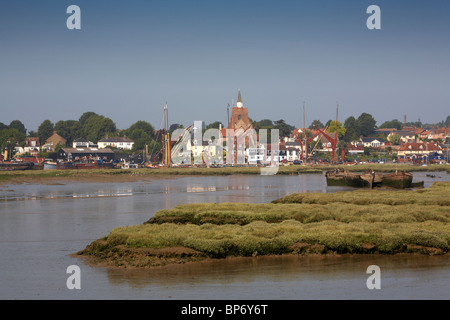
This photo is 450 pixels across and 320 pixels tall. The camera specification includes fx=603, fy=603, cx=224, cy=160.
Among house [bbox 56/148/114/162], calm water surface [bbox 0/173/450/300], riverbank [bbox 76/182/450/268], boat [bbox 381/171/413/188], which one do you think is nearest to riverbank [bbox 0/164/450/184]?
boat [bbox 381/171/413/188]

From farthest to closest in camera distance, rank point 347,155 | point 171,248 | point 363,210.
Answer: point 347,155, point 363,210, point 171,248

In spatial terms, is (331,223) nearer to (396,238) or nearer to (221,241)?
(396,238)

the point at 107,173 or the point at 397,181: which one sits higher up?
the point at 397,181

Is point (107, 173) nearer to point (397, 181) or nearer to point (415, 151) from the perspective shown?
point (397, 181)

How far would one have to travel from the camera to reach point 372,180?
70.4 meters

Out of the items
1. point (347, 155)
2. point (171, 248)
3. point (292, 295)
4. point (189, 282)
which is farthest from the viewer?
point (347, 155)

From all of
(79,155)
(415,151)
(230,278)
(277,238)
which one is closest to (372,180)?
(277,238)

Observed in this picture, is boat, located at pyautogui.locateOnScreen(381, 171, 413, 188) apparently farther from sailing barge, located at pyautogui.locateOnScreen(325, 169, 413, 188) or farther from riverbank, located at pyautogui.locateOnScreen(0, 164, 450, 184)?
riverbank, located at pyautogui.locateOnScreen(0, 164, 450, 184)

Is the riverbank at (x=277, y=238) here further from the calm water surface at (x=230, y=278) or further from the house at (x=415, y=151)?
the house at (x=415, y=151)

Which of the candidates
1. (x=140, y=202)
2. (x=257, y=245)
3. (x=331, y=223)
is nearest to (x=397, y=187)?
(x=140, y=202)

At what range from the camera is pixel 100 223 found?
117 ft

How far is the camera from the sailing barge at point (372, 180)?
224 feet

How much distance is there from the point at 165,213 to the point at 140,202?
20.0 m

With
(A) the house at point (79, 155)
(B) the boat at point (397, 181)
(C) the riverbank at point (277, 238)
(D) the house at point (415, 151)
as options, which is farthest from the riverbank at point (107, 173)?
(C) the riverbank at point (277, 238)
